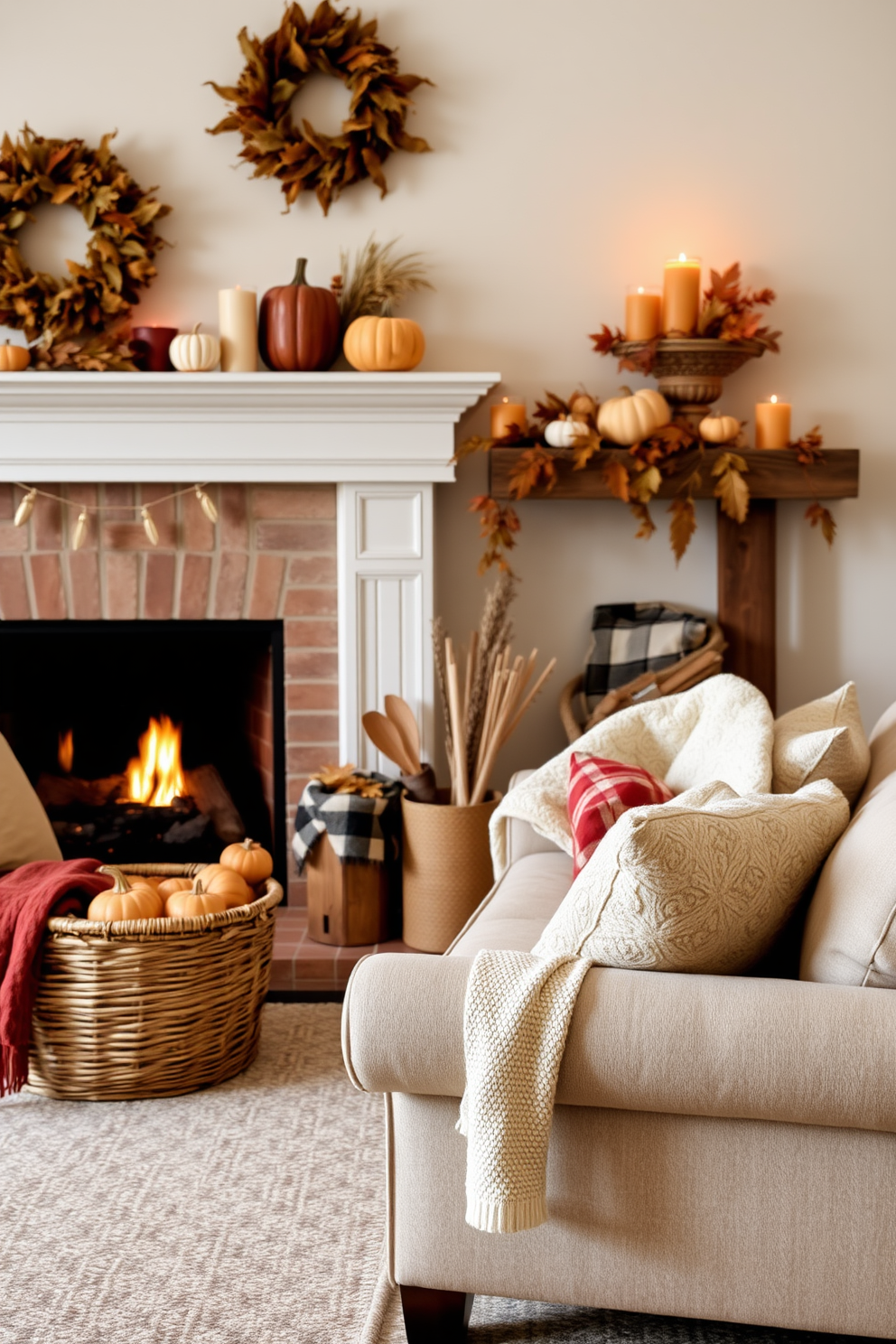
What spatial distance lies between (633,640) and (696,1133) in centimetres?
192

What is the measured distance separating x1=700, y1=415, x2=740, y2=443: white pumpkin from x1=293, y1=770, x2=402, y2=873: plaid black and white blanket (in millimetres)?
1201

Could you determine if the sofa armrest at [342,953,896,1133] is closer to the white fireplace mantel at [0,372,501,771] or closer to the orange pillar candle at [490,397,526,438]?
the white fireplace mantel at [0,372,501,771]

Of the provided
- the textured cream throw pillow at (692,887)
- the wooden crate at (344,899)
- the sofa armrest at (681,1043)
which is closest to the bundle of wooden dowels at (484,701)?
the wooden crate at (344,899)

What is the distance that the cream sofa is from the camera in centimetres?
124

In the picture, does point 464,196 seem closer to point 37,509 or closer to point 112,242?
point 112,242

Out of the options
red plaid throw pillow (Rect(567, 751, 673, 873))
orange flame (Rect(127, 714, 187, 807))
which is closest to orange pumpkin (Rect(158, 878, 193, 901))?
red plaid throw pillow (Rect(567, 751, 673, 873))

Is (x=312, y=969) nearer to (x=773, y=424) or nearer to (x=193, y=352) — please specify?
(x=193, y=352)

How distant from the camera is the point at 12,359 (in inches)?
115

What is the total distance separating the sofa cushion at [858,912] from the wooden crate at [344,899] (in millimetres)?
1552

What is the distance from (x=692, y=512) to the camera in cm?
301

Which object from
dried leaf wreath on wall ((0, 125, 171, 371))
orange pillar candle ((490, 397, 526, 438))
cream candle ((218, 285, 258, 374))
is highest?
dried leaf wreath on wall ((0, 125, 171, 371))

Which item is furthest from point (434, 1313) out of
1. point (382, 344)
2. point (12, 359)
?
point (12, 359)

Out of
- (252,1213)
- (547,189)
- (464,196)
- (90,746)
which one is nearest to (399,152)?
(464,196)

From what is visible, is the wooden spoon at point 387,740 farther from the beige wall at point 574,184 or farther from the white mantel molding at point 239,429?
Answer: the white mantel molding at point 239,429
